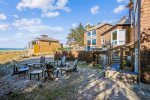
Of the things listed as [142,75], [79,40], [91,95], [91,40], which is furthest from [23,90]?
[79,40]

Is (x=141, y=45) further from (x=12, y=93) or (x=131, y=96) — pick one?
(x=12, y=93)

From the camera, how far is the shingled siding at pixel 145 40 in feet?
36.6

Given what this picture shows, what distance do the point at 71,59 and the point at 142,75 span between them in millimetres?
17953

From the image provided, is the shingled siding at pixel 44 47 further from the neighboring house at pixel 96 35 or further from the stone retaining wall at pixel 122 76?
the stone retaining wall at pixel 122 76

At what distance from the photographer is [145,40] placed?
1126 cm

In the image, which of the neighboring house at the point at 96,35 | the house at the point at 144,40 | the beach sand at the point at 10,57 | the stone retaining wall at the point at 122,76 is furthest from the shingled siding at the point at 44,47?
the house at the point at 144,40

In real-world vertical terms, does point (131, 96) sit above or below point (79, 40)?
below

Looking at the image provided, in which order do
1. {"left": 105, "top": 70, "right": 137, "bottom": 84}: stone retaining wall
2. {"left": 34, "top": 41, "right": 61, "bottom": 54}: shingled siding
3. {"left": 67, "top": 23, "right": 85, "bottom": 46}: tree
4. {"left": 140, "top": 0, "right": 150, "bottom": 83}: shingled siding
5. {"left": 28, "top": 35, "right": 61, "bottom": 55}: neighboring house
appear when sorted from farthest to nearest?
{"left": 67, "top": 23, "right": 85, "bottom": 46}: tree, {"left": 34, "top": 41, "right": 61, "bottom": 54}: shingled siding, {"left": 28, "top": 35, "right": 61, "bottom": 55}: neighboring house, {"left": 105, "top": 70, "right": 137, "bottom": 84}: stone retaining wall, {"left": 140, "top": 0, "right": 150, "bottom": 83}: shingled siding

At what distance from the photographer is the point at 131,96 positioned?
8.12 meters

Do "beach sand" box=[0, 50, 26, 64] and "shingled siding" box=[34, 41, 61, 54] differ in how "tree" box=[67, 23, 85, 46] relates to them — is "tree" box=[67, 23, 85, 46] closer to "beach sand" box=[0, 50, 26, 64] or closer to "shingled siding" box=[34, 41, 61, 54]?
"shingled siding" box=[34, 41, 61, 54]

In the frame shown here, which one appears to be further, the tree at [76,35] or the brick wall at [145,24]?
the tree at [76,35]

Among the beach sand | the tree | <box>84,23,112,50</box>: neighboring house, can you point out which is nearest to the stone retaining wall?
the beach sand

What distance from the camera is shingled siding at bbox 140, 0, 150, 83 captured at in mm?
11141

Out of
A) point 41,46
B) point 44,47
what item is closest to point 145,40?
point 41,46
